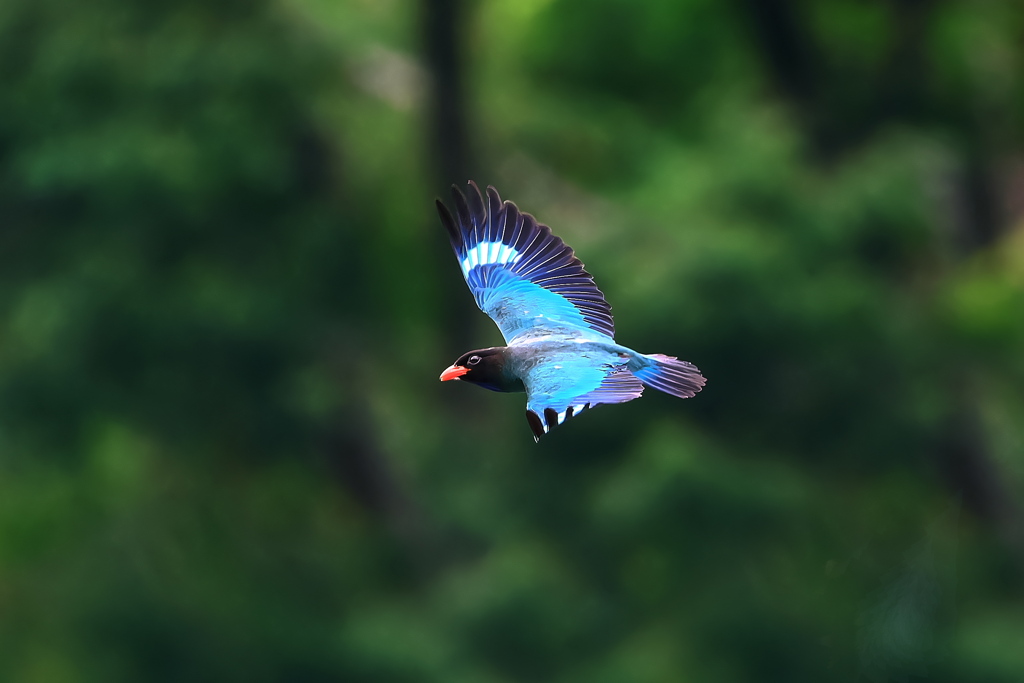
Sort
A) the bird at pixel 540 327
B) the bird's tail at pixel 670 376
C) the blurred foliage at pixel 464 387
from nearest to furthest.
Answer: the bird at pixel 540 327, the bird's tail at pixel 670 376, the blurred foliage at pixel 464 387

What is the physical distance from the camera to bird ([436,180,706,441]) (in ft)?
14.4

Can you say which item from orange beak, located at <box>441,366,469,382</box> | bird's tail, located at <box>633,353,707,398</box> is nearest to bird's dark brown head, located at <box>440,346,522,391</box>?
orange beak, located at <box>441,366,469,382</box>

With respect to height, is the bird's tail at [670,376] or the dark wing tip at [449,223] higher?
the dark wing tip at [449,223]

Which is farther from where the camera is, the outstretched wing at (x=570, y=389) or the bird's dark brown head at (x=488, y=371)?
the bird's dark brown head at (x=488, y=371)

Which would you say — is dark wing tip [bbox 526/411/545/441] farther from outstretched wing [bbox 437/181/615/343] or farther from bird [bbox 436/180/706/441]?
outstretched wing [bbox 437/181/615/343]

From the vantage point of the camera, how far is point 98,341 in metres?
12.0

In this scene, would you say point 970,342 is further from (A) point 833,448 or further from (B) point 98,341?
(B) point 98,341

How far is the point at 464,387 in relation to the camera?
13.4 metres

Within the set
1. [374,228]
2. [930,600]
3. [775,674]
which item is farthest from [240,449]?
[930,600]

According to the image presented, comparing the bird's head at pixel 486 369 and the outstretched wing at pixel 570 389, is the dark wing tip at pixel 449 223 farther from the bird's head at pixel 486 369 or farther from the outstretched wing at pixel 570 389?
the outstretched wing at pixel 570 389

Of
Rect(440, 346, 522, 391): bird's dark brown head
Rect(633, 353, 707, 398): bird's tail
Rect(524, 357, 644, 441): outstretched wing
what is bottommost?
Rect(524, 357, 644, 441): outstretched wing

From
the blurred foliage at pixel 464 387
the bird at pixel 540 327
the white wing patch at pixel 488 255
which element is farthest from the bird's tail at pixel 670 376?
the blurred foliage at pixel 464 387

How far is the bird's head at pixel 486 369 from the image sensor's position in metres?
4.76

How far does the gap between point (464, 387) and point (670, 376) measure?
839cm
